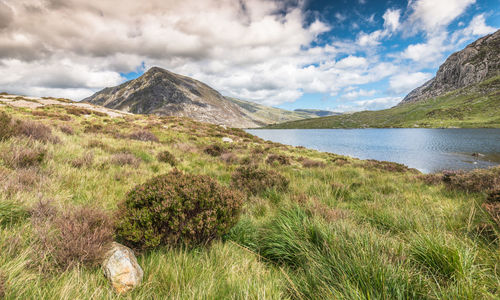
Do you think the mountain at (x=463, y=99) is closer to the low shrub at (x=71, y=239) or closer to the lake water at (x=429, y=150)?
the lake water at (x=429, y=150)

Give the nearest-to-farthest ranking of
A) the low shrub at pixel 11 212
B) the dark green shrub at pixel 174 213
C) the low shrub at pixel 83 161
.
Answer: the low shrub at pixel 11 212, the dark green shrub at pixel 174 213, the low shrub at pixel 83 161

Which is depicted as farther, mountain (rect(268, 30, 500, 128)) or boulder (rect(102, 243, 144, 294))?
mountain (rect(268, 30, 500, 128))

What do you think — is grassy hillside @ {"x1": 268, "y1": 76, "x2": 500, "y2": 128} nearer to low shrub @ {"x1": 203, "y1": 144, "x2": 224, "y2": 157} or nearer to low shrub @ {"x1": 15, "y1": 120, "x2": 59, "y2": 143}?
low shrub @ {"x1": 203, "y1": 144, "x2": 224, "y2": 157}

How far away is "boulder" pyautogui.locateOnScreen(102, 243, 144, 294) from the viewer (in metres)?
2.14

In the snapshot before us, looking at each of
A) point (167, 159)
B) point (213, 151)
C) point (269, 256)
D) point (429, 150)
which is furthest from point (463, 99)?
point (269, 256)

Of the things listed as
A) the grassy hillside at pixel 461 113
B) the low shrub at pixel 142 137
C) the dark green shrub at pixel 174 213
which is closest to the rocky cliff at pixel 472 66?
the grassy hillside at pixel 461 113

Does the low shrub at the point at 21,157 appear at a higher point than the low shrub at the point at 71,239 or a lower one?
higher

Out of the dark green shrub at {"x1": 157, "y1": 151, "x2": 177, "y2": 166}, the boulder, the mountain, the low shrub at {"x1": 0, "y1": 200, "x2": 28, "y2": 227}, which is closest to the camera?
the boulder

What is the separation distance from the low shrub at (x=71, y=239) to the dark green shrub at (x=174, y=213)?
29 cm

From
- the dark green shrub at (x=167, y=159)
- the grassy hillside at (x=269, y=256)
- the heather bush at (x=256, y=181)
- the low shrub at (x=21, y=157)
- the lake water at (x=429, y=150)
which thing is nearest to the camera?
the grassy hillside at (x=269, y=256)

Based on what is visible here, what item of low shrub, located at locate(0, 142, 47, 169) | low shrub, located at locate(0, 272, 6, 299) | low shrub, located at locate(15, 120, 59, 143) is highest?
low shrub, located at locate(15, 120, 59, 143)

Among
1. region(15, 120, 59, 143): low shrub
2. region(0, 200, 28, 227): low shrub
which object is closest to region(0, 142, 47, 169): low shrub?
region(15, 120, 59, 143): low shrub

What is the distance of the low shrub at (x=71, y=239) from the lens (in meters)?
2.23

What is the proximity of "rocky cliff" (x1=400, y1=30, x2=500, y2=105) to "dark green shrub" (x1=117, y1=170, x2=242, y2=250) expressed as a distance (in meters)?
235
